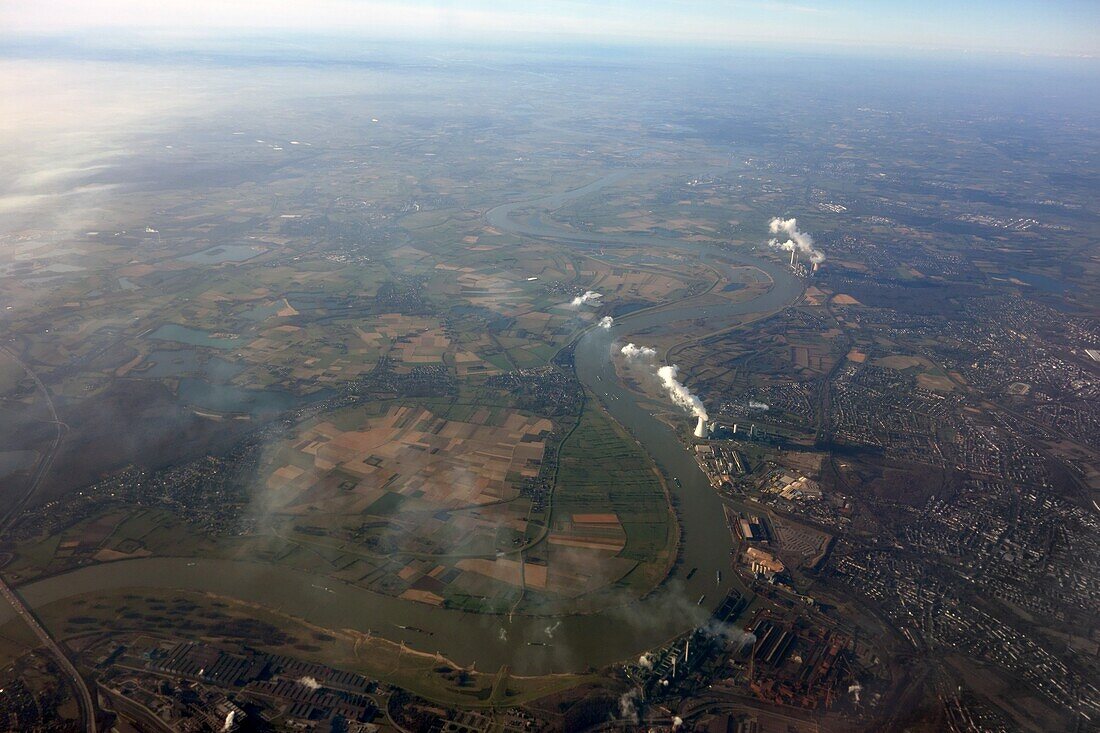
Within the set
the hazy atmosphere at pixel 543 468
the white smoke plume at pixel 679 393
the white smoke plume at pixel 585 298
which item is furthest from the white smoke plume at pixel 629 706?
the white smoke plume at pixel 585 298

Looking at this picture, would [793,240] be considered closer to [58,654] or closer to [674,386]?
[674,386]

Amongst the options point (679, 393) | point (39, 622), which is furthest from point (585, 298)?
point (39, 622)

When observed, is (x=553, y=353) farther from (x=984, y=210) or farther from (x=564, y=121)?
(x=564, y=121)

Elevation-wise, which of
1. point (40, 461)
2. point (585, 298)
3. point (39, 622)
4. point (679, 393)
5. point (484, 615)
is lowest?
point (39, 622)

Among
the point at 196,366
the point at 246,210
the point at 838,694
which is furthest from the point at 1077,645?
the point at 246,210

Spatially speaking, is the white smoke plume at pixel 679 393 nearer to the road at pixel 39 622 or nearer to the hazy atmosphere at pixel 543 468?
the hazy atmosphere at pixel 543 468
